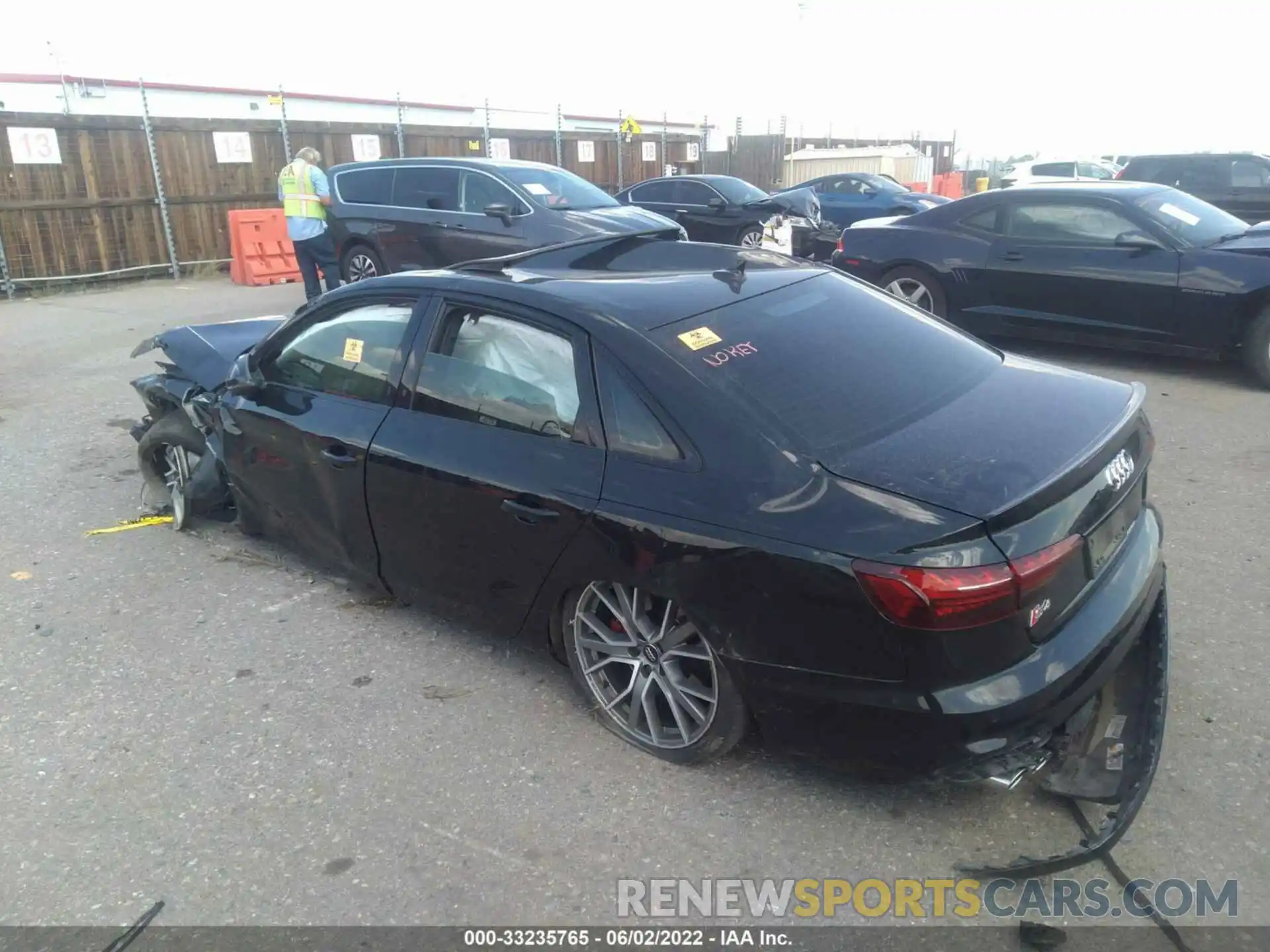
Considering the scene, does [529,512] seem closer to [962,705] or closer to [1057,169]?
[962,705]

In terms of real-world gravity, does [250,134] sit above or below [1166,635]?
above

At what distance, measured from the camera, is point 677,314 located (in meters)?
3.34

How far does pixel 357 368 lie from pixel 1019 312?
6.12m

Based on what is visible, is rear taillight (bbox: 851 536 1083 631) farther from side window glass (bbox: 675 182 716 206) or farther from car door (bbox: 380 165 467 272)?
side window glass (bbox: 675 182 716 206)

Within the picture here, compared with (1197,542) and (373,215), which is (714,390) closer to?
(1197,542)

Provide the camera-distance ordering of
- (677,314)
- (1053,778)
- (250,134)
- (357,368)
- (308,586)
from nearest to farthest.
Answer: (1053,778) → (677,314) → (357,368) → (308,586) → (250,134)

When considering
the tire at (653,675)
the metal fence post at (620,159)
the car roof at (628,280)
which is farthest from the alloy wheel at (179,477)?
the metal fence post at (620,159)

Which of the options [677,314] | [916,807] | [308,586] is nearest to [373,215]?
[308,586]

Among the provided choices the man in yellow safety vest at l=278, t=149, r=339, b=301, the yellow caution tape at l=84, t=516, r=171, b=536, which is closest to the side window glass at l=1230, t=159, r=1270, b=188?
the man in yellow safety vest at l=278, t=149, r=339, b=301

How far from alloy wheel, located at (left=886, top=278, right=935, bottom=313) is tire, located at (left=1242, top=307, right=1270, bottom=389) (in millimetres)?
2460

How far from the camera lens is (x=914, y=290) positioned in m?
8.84

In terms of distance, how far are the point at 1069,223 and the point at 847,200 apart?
12.4m

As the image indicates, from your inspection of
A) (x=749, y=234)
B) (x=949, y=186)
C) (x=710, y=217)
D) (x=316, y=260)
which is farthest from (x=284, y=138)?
(x=949, y=186)

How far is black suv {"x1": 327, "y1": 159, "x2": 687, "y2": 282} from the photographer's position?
34.3 feet
